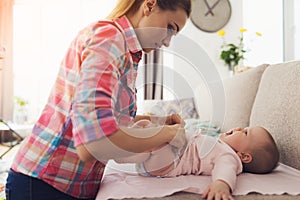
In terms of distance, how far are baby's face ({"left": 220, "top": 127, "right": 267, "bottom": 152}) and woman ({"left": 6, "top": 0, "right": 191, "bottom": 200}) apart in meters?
0.34

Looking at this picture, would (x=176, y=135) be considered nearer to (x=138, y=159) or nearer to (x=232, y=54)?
(x=138, y=159)

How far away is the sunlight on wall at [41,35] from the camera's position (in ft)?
16.7

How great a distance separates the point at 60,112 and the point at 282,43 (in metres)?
3.85

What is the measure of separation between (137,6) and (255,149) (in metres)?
0.66

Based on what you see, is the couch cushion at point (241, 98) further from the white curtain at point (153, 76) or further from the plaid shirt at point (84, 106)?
the plaid shirt at point (84, 106)

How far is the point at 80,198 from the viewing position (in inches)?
37.9

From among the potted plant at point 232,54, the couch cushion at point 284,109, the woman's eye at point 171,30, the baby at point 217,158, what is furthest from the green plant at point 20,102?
the woman's eye at point 171,30

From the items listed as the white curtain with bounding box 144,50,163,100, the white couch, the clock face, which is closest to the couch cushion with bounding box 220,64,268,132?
the white couch

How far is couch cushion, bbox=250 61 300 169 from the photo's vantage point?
1.22m

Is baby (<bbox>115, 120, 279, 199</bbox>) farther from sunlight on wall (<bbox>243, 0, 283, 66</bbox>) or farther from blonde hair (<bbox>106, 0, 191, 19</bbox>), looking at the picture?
sunlight on wall (<bbox>243, 0, 283, 66</bbox>)

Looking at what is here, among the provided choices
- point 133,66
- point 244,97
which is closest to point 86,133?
point 133,66

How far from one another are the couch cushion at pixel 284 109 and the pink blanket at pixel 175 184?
0.47 ft

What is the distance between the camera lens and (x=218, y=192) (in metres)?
0.84

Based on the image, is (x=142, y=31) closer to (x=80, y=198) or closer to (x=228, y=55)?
(x=80, y=198)
